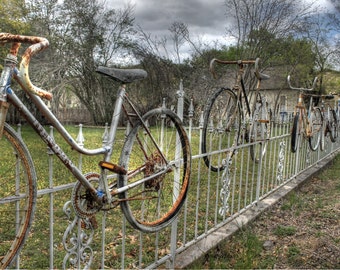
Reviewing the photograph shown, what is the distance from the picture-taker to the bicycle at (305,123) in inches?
205

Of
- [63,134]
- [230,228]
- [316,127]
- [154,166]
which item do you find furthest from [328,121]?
[63,134]

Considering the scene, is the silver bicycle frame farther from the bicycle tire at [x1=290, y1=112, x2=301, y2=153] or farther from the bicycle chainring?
the bicycle tire at [x1=290, y1=112, x2=301, y2=153]

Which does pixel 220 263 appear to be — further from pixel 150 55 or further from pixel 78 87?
pixel 78 87

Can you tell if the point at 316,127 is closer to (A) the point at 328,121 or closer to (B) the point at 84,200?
(A) the point at 328,121

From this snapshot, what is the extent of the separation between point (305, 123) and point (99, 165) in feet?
15.7

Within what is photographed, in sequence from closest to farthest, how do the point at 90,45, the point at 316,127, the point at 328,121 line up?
the point at 316,127
the point at 328,121
the point at 90,45

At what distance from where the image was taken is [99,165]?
1739 millimetres

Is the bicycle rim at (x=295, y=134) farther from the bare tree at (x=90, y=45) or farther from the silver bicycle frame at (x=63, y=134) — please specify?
the bare tree at (x=90, y=45)

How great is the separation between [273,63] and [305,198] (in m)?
13.6

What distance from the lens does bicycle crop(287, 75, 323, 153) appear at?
205 inches

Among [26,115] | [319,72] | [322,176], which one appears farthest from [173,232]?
[319,72]

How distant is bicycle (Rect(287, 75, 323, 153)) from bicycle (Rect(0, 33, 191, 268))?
10.1 ft

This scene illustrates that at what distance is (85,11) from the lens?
16.7 metres

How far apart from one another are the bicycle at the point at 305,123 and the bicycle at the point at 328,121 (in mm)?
293
